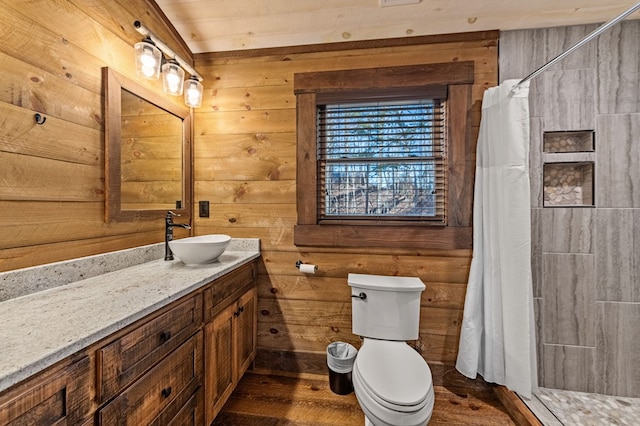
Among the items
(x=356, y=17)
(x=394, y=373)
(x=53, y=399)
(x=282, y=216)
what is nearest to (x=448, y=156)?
(x=356, y=17)

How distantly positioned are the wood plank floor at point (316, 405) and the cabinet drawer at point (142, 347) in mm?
747

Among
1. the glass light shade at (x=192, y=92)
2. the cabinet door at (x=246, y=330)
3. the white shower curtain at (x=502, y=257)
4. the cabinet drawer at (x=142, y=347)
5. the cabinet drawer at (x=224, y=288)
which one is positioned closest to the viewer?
the cabinet drawer at (x=142, y=347)

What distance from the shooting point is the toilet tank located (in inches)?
63.2

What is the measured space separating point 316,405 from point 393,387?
0.70m

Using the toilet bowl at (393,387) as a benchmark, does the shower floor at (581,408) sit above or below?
below

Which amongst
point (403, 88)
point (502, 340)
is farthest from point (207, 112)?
point (502, 340)

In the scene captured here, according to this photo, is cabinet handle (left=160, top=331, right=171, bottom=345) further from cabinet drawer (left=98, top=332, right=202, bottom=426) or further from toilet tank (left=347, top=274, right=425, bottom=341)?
toilet tank (left=347, top=274, right=425, bottom=341)

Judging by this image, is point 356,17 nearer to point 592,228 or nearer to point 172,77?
point 172,77

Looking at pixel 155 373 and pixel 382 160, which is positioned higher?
pixel 382 160

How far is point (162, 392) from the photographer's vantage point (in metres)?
1.01

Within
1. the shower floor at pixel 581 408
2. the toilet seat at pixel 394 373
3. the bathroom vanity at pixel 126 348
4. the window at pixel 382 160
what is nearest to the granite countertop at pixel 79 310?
the bathroom vanity at pixel 126 348

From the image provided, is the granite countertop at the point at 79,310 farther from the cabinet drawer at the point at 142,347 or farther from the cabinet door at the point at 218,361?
the cabinet door at the point at 218,361

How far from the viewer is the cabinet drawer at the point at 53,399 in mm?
585

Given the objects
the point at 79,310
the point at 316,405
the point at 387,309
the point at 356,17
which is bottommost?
the point at 316,405
